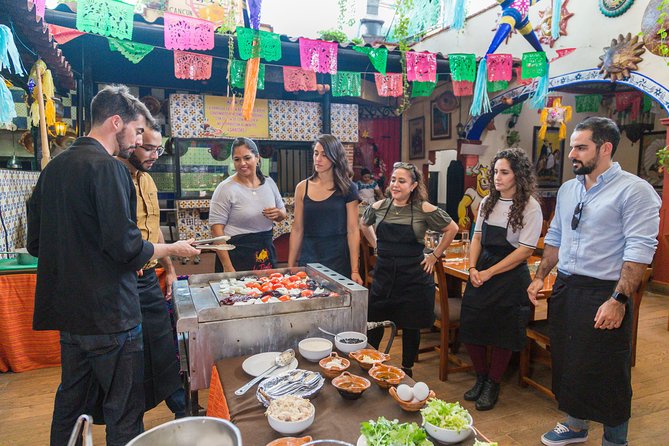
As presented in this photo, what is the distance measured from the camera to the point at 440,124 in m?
8.43

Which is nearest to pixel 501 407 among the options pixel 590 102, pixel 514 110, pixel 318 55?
pixel 318 55

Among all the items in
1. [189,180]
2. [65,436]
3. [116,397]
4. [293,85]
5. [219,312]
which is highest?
[293,85]

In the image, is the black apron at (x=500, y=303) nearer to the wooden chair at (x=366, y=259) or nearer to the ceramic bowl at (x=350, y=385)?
the wooden chair at (x=366, y=259)

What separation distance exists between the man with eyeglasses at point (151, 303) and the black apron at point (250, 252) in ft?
2.68

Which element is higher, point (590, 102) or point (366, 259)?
point (590, 102)

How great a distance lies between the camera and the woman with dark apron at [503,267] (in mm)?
2629

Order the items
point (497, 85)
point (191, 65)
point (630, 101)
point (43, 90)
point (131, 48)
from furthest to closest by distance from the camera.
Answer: point (630, 101) < point (497, 85) < point (191, 65) < point (131, 48) < point (43, 90)

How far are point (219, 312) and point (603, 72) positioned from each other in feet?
19.7

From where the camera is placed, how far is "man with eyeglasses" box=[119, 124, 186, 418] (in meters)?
2.11

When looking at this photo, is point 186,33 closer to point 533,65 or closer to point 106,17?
point 106,17

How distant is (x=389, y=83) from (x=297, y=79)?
1266 millimetres

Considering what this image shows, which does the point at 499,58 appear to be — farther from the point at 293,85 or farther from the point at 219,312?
the point at 219,312

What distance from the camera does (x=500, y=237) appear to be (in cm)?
268

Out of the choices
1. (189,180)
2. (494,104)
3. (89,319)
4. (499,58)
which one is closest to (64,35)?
(189,180)
